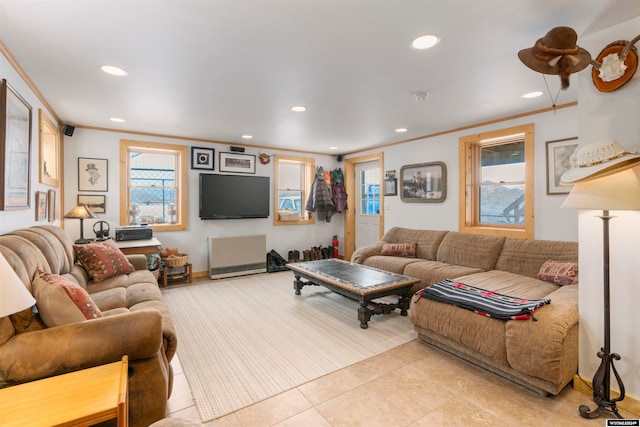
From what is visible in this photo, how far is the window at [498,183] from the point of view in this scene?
143 inches

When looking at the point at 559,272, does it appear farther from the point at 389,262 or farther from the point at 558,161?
the point at 389,262

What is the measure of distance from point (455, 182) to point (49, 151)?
5.26 m

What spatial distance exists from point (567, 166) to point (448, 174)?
4.74 ft

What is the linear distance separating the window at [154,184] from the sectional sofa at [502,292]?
121 inches

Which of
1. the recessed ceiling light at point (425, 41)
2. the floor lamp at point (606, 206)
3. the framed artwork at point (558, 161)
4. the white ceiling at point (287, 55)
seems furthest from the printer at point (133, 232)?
the framed artwork at point (558, 161)

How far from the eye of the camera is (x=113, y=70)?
7.83ft

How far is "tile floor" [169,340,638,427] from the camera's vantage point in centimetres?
170

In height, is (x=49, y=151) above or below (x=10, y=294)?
above

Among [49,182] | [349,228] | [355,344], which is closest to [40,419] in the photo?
[355,344]

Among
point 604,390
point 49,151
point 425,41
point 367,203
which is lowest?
point 604,390

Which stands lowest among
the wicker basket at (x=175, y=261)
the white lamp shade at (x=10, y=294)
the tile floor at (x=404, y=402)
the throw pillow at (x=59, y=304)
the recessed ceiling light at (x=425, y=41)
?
the tile floor at (x=404, y=402)

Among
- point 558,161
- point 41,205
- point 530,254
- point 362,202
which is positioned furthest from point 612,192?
point 362,202

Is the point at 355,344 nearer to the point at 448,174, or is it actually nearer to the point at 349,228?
the point at 448,174

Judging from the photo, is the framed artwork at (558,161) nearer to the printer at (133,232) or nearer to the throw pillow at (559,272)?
the throw pillow at (559,272)
